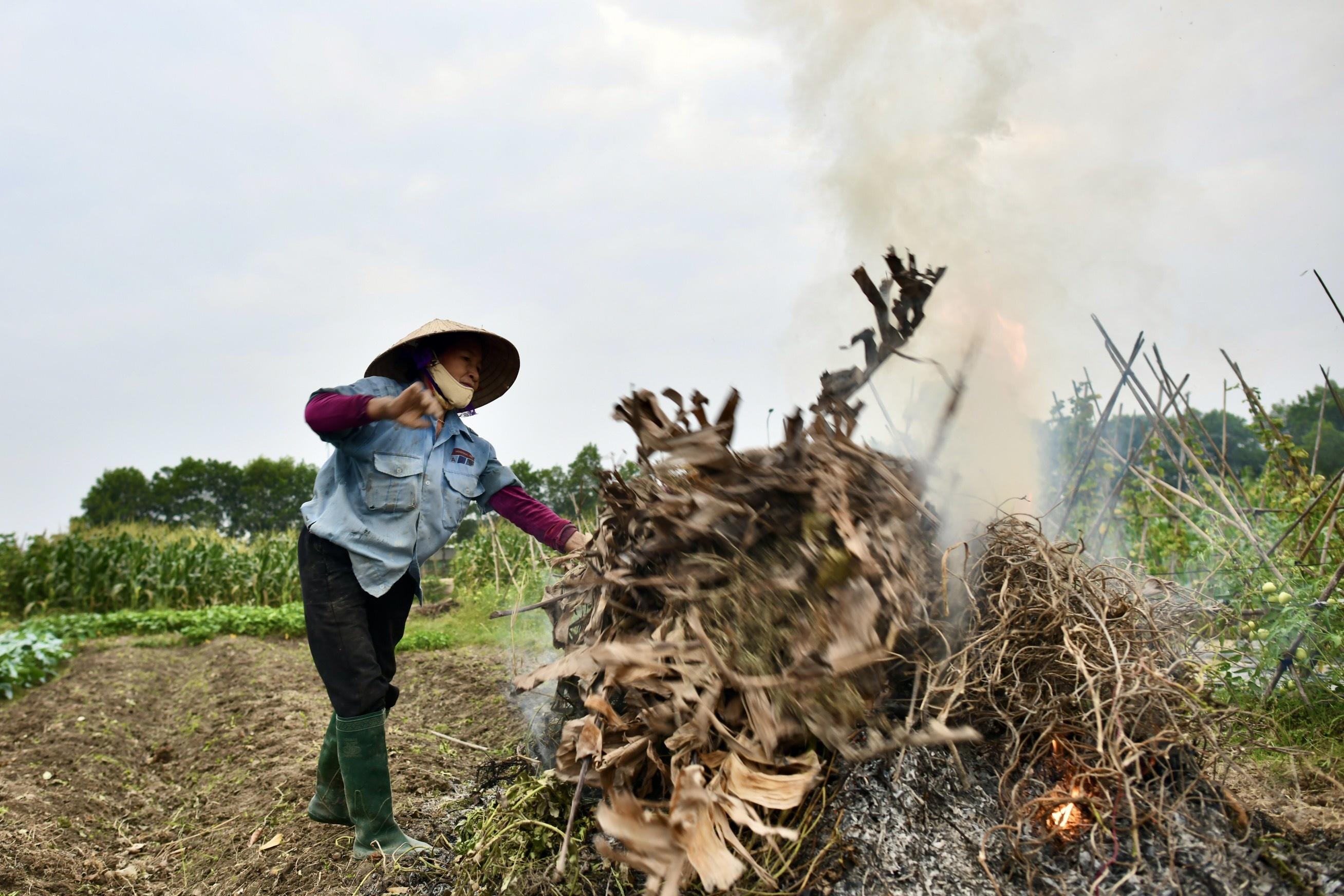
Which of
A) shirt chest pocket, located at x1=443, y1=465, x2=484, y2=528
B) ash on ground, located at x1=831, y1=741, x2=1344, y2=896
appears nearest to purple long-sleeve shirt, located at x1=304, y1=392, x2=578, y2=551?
shirt chest pocket, located at x1=443, y1=465, x2=484, y2=528

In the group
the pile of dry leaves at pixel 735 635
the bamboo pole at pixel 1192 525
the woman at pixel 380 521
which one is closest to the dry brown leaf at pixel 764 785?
the pile of dry leaves at pixel 735 635

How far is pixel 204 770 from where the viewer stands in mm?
4848

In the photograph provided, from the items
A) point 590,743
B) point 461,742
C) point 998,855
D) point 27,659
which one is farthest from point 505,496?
point 27,659

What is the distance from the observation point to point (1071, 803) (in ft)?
6.76

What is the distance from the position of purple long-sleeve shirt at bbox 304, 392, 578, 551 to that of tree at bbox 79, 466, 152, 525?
51610mm

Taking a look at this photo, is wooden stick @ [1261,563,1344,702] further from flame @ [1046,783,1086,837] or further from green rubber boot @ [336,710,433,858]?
green rubber boot @ [336,710,433,858]

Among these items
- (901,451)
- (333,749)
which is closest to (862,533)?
(901,451)

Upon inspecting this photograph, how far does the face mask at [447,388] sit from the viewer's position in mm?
3246

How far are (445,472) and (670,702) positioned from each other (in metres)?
1.51

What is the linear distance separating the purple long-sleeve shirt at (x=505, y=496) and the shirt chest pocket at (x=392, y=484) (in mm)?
200

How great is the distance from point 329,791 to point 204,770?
2.20 m

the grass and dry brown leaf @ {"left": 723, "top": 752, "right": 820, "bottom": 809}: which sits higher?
the grass

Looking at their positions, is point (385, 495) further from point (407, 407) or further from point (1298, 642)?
point (1298, 642)

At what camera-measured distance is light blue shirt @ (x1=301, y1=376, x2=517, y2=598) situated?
2.96 metres
